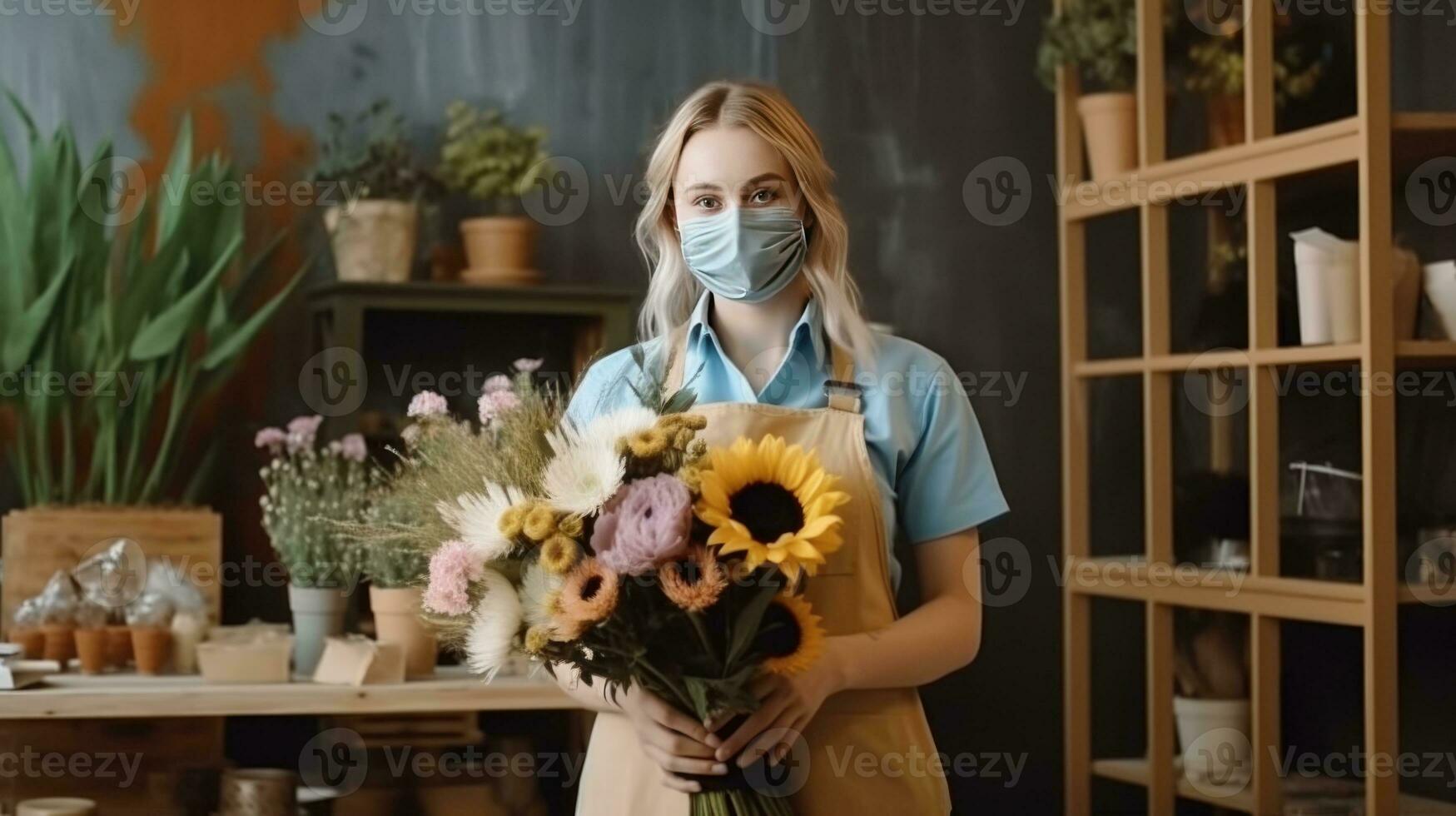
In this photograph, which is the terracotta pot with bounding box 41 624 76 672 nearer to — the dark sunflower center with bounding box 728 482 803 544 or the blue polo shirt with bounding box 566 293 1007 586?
the blue polo shirt with bounding box 566 293 1007 586

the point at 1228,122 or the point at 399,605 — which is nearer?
the point at 399,605

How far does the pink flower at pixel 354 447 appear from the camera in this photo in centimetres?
313

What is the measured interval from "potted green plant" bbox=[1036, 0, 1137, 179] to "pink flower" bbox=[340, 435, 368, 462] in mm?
1634

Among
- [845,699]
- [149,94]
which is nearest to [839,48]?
[149,94]

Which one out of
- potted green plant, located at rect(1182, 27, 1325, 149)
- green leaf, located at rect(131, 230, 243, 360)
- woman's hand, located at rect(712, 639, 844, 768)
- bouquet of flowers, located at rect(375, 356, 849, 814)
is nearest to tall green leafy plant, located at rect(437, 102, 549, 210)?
green leaf, located at rect(131, 230, 243, 360)

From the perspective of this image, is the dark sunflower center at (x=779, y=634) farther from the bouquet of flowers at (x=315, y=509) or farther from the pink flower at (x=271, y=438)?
the pink flower at (x=271, y=438)

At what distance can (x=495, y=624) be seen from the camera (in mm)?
1541

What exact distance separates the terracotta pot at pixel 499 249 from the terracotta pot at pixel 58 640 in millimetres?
1013

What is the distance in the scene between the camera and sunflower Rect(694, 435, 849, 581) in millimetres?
1472

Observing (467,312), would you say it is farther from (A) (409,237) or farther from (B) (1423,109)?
(B) (1423,109)

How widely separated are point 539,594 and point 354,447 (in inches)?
67.0

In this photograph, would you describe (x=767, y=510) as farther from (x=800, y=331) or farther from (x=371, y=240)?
(x=371, y=240)

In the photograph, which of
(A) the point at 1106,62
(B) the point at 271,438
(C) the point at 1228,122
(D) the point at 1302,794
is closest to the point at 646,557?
(B) the point at 271,438

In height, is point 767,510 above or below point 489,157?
below
